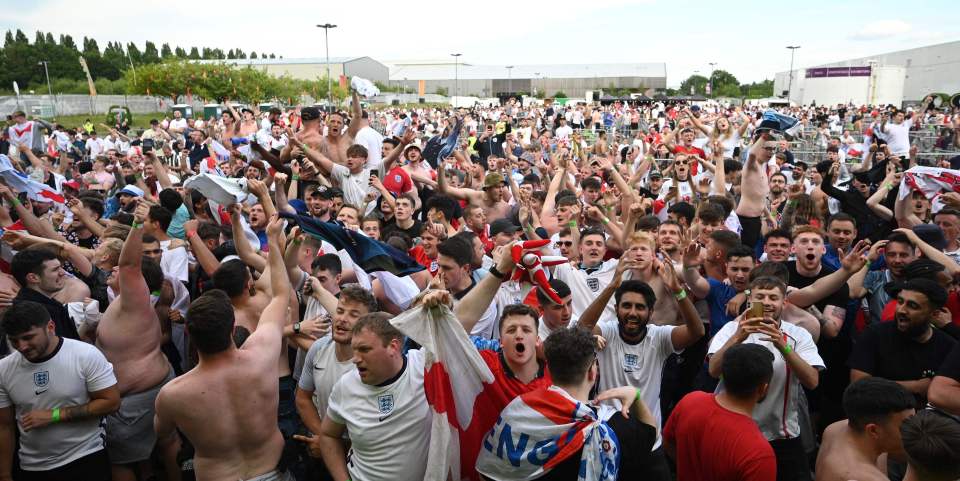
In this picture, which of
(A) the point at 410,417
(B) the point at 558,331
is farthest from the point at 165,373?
(B) the point at 558,331

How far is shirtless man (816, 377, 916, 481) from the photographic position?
124 inches

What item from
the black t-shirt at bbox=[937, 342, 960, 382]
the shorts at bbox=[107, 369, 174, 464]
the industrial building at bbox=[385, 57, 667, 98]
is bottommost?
the shorts at bbox=[107, 369, 174, 464]

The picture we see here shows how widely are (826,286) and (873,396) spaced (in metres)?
1.69

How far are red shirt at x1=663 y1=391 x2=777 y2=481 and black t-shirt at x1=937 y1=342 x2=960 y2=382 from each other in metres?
1.34

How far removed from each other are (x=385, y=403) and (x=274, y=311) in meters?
1.20

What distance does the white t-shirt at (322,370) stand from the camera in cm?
409

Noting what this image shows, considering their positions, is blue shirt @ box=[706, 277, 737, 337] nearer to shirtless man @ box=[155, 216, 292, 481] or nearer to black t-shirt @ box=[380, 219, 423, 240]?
shirtless man @ box=[155, 216, 292, 481]

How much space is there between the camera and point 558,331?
3232 millimetres

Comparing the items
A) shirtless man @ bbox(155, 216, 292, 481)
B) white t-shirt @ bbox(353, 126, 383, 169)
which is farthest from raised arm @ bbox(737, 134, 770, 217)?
shirtless man @ bbox(155, 216, 292, 481)

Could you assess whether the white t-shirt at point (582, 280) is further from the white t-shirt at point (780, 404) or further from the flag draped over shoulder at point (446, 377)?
the flag draped over shoulder at point (446, 377)

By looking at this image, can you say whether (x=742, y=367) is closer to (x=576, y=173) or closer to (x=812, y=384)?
(x=812, y=384)

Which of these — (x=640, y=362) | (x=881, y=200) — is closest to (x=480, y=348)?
(x=640, y=362)

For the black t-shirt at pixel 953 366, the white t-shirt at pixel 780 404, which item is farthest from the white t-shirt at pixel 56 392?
the black t-shirt at pixel 953 366

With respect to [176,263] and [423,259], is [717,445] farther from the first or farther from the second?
[176,263]
